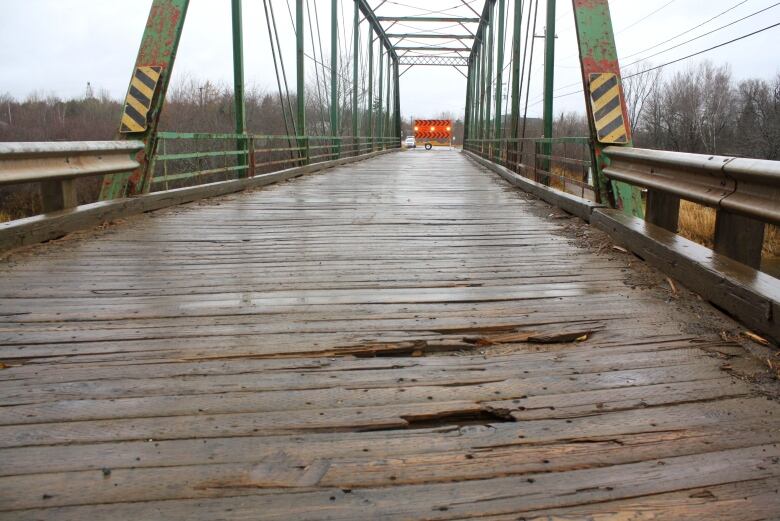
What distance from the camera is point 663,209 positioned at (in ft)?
13.4

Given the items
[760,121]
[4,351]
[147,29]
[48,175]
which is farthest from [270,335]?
[760,121]

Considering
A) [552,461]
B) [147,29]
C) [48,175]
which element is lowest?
[552,461]

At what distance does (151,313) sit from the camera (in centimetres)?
282

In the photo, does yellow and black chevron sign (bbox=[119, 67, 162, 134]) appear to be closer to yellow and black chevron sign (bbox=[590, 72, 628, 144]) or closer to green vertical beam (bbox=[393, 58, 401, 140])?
yellow and black chevron sign (bbox=[590, 72, 628, 144])

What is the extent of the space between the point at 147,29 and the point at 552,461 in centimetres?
635

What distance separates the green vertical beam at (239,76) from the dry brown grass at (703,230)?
10.4 m

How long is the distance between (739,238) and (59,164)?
4.30m

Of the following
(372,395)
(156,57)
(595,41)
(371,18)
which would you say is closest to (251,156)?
(156,57)

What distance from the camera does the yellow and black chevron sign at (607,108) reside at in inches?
218

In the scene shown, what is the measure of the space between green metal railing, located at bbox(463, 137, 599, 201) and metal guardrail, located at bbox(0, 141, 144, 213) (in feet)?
13.5

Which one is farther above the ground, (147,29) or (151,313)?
(147,29)

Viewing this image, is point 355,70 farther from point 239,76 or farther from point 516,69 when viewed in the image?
point 239,76

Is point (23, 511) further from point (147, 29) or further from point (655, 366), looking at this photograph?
point (147, 29)

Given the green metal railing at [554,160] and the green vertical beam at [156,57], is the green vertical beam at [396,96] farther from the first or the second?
the green vertical beam at [156,57]
